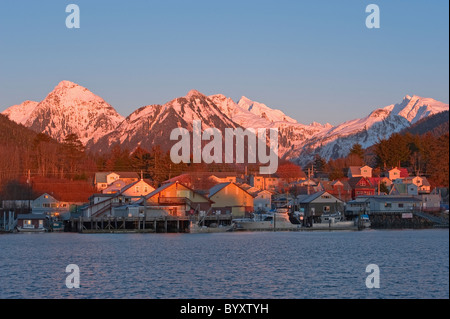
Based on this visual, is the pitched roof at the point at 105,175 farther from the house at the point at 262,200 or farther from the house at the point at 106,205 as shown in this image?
the house at the point at 106,205

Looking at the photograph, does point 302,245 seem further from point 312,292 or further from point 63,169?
point 63,169

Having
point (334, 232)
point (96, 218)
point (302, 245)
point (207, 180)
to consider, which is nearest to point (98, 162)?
point (207, 180)

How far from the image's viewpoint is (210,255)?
54.8 m

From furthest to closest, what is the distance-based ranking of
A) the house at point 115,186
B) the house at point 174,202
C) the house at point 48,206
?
the house at point 115,186 < the house at point 48,206 < the house at point 174,202

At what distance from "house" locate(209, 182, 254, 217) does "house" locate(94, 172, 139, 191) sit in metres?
33.1

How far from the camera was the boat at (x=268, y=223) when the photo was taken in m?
87.9

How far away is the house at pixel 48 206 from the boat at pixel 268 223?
26679mm

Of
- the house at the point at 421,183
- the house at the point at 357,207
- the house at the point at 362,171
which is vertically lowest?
the house at the point at 357,207

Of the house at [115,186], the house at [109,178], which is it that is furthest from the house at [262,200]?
the house at [109,178]

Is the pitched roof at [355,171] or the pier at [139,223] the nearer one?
the pier at [139,223]

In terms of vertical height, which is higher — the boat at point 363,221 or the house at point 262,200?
the house at point 262,200

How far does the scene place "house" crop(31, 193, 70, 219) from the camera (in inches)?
3912

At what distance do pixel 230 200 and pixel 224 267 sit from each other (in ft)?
166

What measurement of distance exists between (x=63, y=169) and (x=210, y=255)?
279 feet
